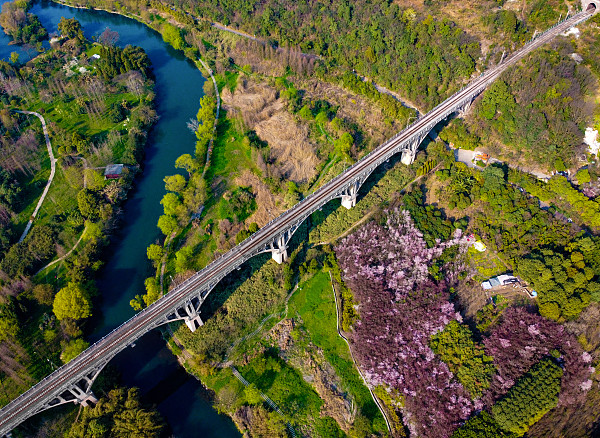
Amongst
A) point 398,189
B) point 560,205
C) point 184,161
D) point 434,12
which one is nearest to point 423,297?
point 398,189

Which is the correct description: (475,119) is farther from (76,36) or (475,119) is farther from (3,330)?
(76,36)

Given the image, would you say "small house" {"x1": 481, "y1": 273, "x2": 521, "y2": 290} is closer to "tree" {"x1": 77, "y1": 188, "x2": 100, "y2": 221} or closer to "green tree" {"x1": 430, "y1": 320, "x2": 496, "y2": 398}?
"green tree" {"x1": 430, "y1": 320, "x2": 496, "y2": 398}

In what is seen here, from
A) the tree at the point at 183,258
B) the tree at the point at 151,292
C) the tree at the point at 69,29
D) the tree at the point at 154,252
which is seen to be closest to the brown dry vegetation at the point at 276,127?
the tree at the point at 183,258

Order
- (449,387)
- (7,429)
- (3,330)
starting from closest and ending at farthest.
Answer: (7,429)
(449,387)
(3,330)

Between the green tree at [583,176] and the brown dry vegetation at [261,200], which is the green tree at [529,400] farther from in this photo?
the brown dry vegetation at [261,200]

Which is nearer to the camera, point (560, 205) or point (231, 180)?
point (560, 205)

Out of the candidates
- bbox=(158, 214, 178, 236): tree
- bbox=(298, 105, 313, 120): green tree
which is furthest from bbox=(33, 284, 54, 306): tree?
bbox=(298, 105, 313, 120): green tree

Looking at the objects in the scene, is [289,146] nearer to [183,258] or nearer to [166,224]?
[166,224]
